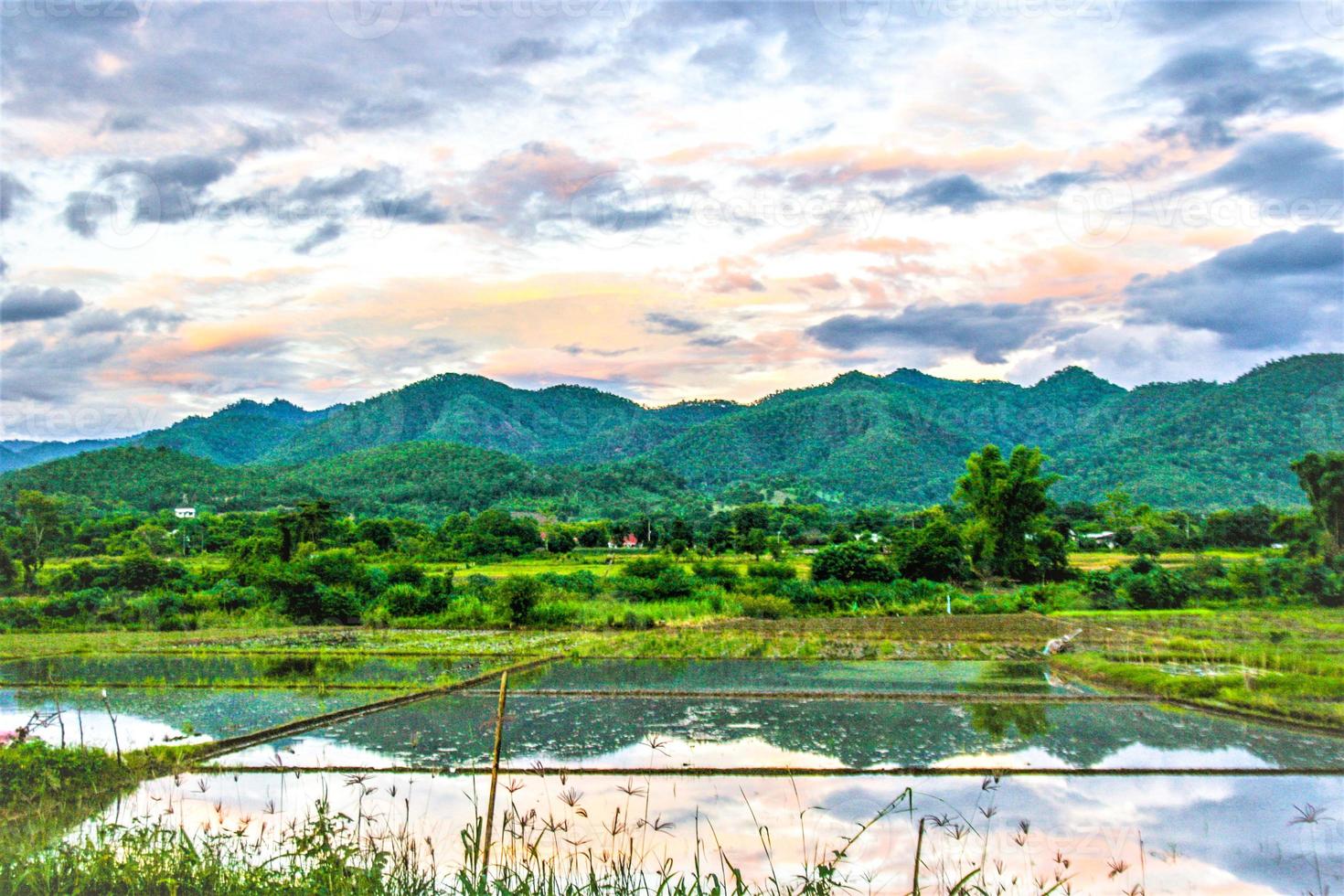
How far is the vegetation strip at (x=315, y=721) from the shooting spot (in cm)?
1260

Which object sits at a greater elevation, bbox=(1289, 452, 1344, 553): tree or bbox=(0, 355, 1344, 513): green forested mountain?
bbox=(0, 355, 1344, 513): green forested mountain

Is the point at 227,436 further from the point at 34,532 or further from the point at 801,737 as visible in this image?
the point at 801,737

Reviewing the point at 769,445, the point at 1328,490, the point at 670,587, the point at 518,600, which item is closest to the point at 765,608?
the point at 670,587

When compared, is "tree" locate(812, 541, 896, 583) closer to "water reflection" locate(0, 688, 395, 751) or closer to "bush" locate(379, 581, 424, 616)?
"bush" locate(379, 581, 424, 616)

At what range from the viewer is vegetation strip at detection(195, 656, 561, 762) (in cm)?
1260

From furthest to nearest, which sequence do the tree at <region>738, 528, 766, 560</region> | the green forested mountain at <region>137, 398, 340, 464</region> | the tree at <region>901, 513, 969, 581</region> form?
1. the green forested mountain at <region>137, 398, 340, 464</region>
2. the tree at <region>738, 528, 766, 560</region>
3. the tree at <region>901, 513, 969, 581</region>

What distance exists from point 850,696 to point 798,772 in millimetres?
5469

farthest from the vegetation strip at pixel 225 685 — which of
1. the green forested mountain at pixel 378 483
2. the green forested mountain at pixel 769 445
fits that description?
the green forested mountain at pixel 769 445

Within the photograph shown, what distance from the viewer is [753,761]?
11836 mm

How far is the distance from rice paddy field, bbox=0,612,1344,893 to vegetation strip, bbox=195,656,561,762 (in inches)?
2.2

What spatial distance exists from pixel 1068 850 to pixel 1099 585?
91.0 feet

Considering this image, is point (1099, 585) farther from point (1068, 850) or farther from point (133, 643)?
point (133, 643)

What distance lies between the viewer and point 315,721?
47.1 feet

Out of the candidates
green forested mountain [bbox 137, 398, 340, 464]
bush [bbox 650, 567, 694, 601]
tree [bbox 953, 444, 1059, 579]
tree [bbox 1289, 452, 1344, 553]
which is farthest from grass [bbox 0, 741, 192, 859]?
green forested mountain [bbox 137, 398, 340, 464]
